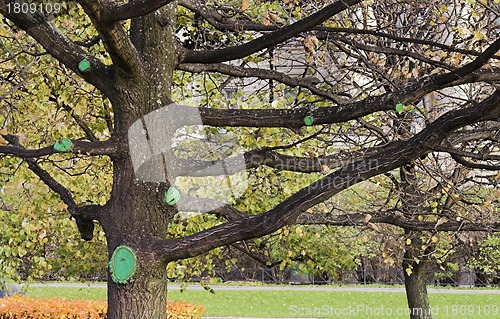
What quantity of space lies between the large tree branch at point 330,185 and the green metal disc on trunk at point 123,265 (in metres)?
0.40

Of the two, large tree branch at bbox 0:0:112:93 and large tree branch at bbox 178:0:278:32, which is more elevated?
large tree branch at bbox 178:0:278:32

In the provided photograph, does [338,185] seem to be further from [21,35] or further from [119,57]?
[21,35]

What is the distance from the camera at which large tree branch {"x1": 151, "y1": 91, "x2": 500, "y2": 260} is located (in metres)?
3.45

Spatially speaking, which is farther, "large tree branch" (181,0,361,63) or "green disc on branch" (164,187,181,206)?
"green disc on branch" (164,187,181,206)

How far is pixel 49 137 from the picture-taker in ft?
23.8

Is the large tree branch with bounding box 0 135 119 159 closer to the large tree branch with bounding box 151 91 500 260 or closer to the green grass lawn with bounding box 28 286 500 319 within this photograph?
the large tree branch with bounding box 151 91 500 260

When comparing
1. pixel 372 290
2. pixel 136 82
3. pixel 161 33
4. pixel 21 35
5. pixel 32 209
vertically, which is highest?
pixel 21 35

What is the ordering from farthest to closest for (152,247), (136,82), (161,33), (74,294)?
(74,294)
(161,33)
(136,82)
(152,247)

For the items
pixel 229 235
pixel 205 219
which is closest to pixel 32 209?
pixel 205 219

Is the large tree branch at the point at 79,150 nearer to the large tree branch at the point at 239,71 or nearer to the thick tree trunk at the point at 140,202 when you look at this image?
the thick tree trunk at the point at 140,202

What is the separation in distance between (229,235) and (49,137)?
424 cm

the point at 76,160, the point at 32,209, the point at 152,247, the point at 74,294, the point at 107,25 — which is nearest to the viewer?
the point at 107,25

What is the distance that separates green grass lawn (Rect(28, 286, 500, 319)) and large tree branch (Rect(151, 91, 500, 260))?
1212 cm

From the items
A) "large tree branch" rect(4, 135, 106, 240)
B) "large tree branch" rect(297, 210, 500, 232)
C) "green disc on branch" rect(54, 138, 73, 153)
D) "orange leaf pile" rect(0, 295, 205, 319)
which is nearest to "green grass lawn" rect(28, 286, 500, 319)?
"orange leaf pile" rect(0, 295, 205, 319)
